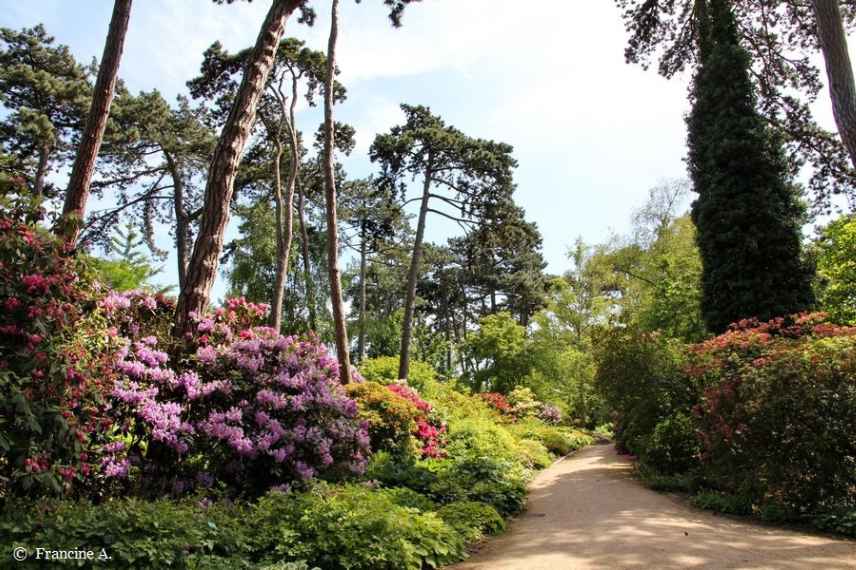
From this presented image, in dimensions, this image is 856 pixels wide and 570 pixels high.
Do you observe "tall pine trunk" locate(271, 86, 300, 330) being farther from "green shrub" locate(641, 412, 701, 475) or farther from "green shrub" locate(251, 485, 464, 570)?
"green shrub" locate(251, 485, 464, 570)

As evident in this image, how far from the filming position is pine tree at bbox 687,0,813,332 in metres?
12.0

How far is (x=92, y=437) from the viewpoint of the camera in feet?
14.9

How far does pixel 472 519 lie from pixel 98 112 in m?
7.04

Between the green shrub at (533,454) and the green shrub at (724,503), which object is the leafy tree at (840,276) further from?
the green shrub at (724,503)

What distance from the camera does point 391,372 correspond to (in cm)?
1867

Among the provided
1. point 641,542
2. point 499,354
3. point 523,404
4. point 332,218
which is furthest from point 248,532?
point 499,354

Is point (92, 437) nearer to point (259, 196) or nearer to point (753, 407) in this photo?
point (753, 407)

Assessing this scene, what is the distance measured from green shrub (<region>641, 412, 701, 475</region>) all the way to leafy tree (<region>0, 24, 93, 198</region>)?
16010 mm

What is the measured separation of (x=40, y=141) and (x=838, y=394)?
1903cm

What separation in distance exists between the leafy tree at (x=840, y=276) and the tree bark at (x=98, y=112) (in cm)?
1369

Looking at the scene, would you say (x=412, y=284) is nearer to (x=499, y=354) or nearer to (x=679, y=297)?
(x=499, y=354)

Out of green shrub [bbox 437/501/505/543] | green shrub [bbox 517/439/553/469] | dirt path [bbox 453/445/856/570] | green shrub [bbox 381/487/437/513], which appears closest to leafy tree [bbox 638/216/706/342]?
green shrub [bbox 517/439/553/469]

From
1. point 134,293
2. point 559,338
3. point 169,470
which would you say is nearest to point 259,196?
point 559,338

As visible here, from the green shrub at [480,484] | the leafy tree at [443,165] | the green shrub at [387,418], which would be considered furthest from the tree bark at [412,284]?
the green shrub at [480,484]
